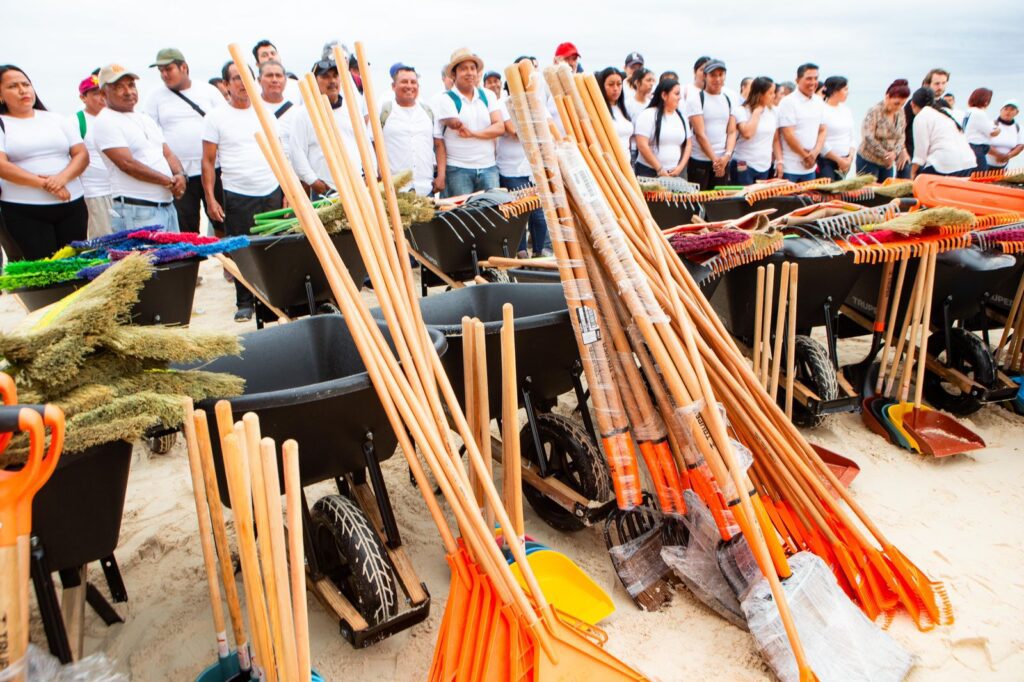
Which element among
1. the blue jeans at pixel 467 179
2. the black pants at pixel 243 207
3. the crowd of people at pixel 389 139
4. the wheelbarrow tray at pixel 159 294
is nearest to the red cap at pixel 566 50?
the crowd of people at pixel 389 139

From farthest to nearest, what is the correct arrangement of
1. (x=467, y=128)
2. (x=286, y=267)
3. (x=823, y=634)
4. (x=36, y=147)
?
(x=467, y=128) → (x=36, y=147) → (x=286, y=267) → (x=823, y=634)

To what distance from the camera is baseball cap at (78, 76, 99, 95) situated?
5441 mm

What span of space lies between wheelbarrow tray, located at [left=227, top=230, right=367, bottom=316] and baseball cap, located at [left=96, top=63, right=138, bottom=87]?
5.14ft

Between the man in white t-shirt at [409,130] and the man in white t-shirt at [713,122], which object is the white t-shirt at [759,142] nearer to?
the man in white t-shirt at [713,122]

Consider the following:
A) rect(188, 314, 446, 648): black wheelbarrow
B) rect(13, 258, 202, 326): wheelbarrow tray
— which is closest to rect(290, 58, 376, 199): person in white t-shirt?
rect(13, 258, 202, 326): wheelbarrow tray

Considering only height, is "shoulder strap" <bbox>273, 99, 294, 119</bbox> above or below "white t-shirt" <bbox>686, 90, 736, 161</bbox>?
above

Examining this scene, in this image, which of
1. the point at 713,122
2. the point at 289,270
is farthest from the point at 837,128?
the point at 289,270

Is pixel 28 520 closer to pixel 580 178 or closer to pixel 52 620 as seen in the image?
pixel 52 620

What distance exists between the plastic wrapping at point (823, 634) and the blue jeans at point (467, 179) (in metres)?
4.24

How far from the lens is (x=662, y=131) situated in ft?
20.0

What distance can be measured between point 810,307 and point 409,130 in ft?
10.5

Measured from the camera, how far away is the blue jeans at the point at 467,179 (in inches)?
226

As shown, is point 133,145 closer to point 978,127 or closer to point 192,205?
point 192,205

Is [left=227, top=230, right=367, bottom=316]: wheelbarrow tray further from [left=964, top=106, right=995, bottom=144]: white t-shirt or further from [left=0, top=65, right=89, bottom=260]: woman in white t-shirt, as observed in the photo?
[left=964, top=106, right=995, bottom=144]: white t-shirt
